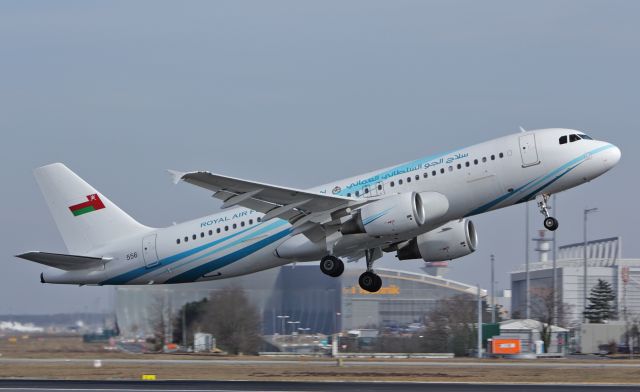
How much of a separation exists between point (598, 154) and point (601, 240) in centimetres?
13607

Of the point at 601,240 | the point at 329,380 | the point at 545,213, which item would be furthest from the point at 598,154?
the point at 601,240

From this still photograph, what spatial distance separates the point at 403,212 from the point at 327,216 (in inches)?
139

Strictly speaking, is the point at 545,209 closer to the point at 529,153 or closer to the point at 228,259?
the point at 529,153

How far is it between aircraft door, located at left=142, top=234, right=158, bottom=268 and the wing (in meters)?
6.27

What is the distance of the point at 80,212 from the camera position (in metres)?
47.5

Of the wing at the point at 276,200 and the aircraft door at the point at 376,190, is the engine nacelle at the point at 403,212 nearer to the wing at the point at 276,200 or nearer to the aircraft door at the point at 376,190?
the aircraft door at the point at 376,190

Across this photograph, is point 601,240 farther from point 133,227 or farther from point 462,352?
point 133,227

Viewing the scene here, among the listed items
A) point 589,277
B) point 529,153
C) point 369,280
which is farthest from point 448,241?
point 589,277

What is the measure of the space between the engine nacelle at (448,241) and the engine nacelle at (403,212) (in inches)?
187

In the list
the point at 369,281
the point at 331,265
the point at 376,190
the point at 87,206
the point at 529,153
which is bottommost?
the point at 369,281

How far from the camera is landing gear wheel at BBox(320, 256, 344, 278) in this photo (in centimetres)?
4228

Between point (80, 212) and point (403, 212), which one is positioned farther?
point (80, 212)

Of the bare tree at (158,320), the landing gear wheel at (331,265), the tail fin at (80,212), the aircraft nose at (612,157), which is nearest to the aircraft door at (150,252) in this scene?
the tail fin at (80,212)

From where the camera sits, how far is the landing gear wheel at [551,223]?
132 ft
